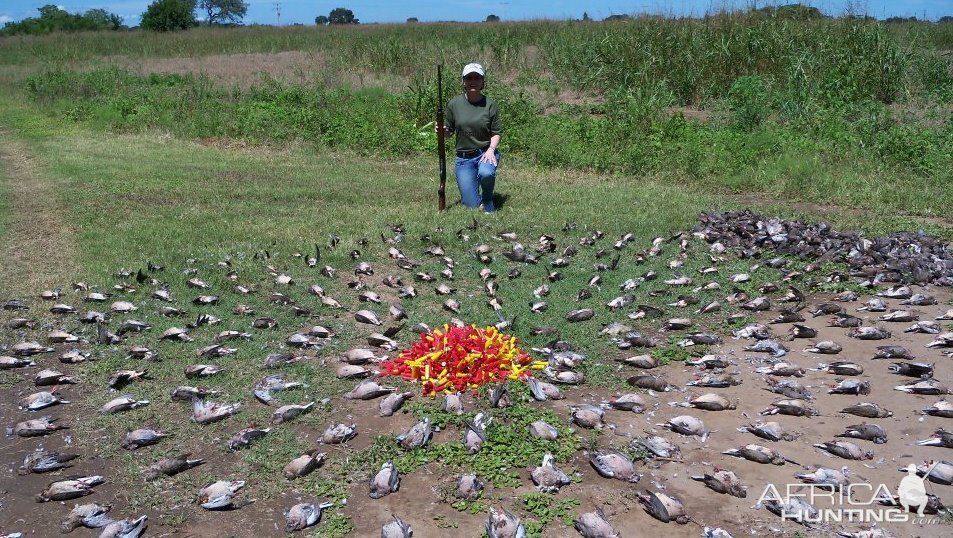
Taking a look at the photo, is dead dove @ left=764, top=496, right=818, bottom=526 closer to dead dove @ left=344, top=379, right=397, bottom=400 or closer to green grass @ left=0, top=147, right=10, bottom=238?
dead dove @ left=344, top=379, right=397, bottom=400

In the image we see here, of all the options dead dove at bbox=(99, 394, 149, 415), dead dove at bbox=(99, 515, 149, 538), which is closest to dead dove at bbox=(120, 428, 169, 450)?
dead dove at bbox=(99, 394, 149, 415)

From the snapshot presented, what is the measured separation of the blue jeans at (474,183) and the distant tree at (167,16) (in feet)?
146

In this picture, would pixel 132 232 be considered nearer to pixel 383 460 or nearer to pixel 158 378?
pixel 158 378

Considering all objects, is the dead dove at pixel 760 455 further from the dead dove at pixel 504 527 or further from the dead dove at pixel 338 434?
the dead dove at pixel 338 434

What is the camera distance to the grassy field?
17.4ft

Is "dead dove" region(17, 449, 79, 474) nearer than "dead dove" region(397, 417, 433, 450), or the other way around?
"dead dove" region(17, 449, 79, 474)

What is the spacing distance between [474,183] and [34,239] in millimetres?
4749

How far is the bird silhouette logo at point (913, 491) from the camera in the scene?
12.0ft

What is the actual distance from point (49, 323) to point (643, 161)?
27.8 feet

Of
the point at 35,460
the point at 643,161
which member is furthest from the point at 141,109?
the point at 35,460

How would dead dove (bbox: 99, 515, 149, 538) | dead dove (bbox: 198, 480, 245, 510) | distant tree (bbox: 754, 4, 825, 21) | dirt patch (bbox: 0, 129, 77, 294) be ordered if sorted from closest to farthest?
dead dove (bbox: 99, 515, 149, 538) < dead dove (bbox: 198, 480, 245, 510) < dirt patch (bbox: 0, 129, 77, 294) < distant tree (bbox: 754, 4, 825, 21)

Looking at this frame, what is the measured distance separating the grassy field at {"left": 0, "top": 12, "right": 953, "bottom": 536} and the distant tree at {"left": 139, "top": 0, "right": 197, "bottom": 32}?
29.1 m

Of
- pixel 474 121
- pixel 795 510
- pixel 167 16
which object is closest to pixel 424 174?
pixel 474 121

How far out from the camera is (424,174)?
1234cm
